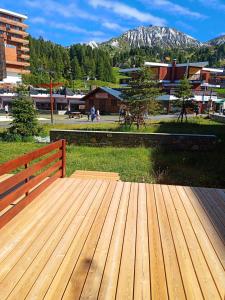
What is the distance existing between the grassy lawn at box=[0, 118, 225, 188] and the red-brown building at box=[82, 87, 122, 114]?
3247 cm

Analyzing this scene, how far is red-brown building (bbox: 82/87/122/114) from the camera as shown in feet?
146

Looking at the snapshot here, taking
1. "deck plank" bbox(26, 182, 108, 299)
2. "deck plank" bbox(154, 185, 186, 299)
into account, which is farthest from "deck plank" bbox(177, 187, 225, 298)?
"deck plank" bbox(26, 182, 108, 299)

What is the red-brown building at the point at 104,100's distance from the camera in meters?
44.4

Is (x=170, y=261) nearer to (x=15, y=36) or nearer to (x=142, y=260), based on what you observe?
(x=142, y=260)

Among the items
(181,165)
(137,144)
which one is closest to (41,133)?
(137,144)

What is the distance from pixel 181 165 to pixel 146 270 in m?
7.51

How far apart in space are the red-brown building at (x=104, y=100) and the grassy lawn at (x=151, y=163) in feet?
107

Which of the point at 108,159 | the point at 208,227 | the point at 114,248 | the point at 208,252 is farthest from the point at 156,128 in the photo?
the point at 114,248

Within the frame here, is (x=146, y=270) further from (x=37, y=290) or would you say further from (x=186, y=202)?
(x=186, y=202)

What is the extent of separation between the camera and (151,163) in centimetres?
1026

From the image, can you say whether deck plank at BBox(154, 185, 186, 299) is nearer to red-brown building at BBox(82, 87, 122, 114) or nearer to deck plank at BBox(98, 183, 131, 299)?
deck plank at BBox(98, 183, 131, 299)

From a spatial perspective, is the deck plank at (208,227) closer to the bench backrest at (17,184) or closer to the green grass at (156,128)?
the bench backrest at (17,184)

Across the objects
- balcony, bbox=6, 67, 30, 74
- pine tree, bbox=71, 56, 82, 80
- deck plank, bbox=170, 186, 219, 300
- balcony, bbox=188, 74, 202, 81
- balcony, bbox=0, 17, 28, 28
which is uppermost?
balcony, bbox=0, 17, 28, 28

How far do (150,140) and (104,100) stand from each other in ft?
111
